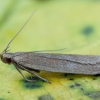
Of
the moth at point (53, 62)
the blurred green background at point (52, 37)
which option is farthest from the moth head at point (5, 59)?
the blurred green background at point (52, 37)

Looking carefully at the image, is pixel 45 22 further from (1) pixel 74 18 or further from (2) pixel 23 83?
(2) pixel 23 83

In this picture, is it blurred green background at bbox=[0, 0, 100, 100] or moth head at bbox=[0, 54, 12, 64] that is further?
moth head at bbox=[0, 54, 12, 64]

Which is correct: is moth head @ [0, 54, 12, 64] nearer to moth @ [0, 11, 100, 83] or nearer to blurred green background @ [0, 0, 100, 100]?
moth @ [0, 11, 100, 83]

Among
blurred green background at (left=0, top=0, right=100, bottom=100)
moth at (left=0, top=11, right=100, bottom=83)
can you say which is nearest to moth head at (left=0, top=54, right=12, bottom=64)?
moth at (left=0, top=11, right=100, bottom=83)

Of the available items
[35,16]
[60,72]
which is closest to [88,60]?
[60,72]

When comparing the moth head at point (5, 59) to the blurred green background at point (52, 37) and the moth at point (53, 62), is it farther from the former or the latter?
the blurred green background at point (52, 37)

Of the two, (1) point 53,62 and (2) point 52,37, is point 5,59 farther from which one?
(2) point 52,37
